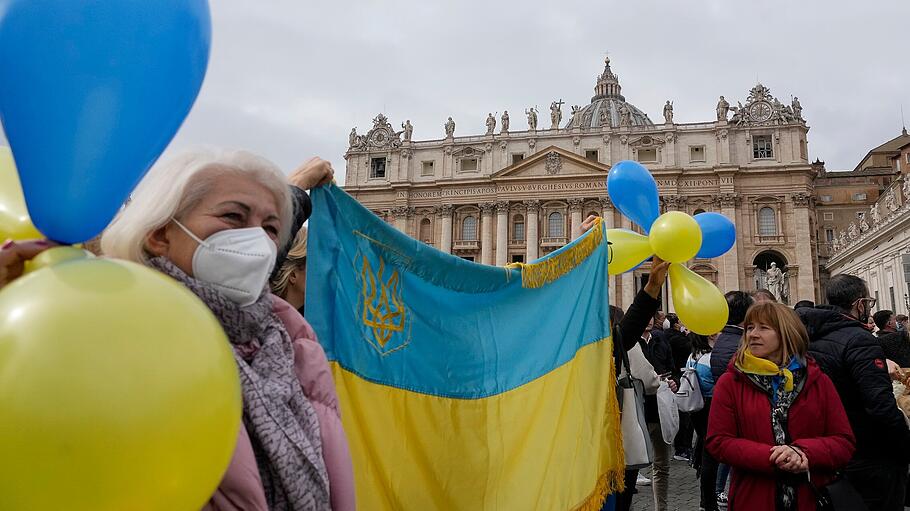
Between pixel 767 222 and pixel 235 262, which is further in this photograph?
pixel 767 222

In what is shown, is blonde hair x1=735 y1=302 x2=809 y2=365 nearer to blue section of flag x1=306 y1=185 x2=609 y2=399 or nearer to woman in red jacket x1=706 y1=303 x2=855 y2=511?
woman in red jacket x1=706 y1=303 x2=855 y2=511

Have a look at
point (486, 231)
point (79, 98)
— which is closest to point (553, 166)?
point (486, 231)

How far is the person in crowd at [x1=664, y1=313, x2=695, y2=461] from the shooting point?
6.75 m

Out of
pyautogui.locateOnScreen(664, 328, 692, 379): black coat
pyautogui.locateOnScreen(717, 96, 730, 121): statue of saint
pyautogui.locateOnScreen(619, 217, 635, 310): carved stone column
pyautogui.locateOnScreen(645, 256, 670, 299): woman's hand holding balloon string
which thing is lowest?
pyautogui.locateOnScreen(664, 328, 692, 379): black coat

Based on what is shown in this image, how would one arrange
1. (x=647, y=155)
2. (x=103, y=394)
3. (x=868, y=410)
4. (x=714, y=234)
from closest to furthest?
(x=103, y=394)
(x=868, y=410)
(x=714, y=234)
(x=647, y=155)

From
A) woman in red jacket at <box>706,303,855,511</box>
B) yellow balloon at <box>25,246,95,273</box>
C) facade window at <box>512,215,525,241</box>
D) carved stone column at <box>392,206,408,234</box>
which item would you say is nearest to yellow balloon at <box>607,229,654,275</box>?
woman in red jacket at <box>706,303,855,511</box>

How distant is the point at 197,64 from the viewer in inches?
45.5

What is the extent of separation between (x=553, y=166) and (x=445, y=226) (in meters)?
8.81

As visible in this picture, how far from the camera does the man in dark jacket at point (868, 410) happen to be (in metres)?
3.16

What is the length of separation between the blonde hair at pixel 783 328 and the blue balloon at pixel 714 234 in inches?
79.9

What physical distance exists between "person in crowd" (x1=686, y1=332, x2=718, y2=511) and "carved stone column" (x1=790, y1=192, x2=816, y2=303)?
33439 mm

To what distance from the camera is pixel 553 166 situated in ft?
130

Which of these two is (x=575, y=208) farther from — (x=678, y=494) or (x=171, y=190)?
(x=171, y=190)

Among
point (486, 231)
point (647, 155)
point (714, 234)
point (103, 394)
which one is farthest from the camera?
point (486, 231)
